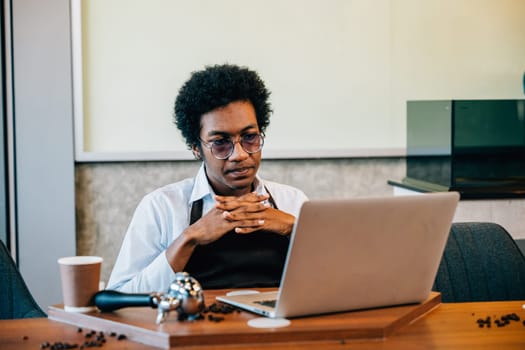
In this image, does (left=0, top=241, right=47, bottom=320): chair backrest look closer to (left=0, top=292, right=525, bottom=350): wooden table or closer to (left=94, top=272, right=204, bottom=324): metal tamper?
(left=0, top=292, right=525, bottom=350): wooden table

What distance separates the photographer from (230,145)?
7.30ft

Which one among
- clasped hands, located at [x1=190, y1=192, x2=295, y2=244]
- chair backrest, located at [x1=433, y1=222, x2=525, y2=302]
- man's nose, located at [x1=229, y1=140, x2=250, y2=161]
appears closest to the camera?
clasped hands, located at [x1=190, y1=192, x2=295, y2=244]

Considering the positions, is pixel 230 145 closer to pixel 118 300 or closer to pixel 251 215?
pixel 251 215

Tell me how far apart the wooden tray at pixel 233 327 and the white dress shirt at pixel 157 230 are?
38 centimetres

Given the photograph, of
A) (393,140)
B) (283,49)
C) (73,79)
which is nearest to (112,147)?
(73,79)

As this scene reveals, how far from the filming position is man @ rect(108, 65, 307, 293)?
82.9 inches

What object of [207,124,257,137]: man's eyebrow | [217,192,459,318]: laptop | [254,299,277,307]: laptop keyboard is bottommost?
[254,299,277,307]: laptop keyboard

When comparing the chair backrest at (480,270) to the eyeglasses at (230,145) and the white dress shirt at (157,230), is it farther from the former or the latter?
the eyeglasses at (230,145)

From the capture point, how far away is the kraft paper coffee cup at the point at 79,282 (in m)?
1.69

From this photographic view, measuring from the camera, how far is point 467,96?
13.3 feet

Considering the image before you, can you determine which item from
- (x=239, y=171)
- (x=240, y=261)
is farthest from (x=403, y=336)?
(x=239, y=171)

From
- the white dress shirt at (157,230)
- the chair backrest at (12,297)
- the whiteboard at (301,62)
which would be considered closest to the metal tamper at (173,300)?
the white dress shirt at (157,230)

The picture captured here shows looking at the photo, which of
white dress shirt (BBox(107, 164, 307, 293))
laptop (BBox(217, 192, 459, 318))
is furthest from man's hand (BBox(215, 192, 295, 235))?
laptop (BBox(217, 192, 459, 318))

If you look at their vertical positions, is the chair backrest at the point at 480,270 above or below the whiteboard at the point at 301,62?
below
